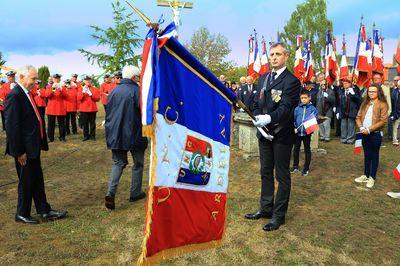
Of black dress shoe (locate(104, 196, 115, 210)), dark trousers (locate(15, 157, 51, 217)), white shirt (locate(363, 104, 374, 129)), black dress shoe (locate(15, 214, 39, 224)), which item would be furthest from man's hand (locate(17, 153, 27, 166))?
white shirt (locate(363, 104, 374, 129))

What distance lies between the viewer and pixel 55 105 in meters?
12.4

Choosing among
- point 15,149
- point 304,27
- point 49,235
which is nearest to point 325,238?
point 49,235

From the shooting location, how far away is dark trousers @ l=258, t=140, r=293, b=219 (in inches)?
194

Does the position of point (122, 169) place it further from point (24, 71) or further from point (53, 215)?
point (24, 71)

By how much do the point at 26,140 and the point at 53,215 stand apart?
4.04 feet

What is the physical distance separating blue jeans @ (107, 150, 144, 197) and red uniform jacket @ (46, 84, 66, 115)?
24.4 feet

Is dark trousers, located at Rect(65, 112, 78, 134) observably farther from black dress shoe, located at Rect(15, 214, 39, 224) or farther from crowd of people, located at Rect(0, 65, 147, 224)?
black dress shoe, located at Rect(15, 214, 39, 224)

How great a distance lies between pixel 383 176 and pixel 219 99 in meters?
6.02

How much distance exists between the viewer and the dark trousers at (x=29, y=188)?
4961mm

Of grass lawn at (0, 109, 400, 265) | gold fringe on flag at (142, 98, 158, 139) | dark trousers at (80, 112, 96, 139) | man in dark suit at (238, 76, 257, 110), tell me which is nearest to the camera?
gold fringe on flag at (142, 98, 158, 139)

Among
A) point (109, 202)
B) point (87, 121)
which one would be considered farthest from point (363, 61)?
point (109, 202)

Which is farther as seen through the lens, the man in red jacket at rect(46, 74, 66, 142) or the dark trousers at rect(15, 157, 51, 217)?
the man in red jacket at rect(46, 74, 66, 142)

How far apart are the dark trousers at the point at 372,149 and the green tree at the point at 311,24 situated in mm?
30715

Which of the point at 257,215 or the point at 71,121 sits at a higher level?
the point at 71,121
